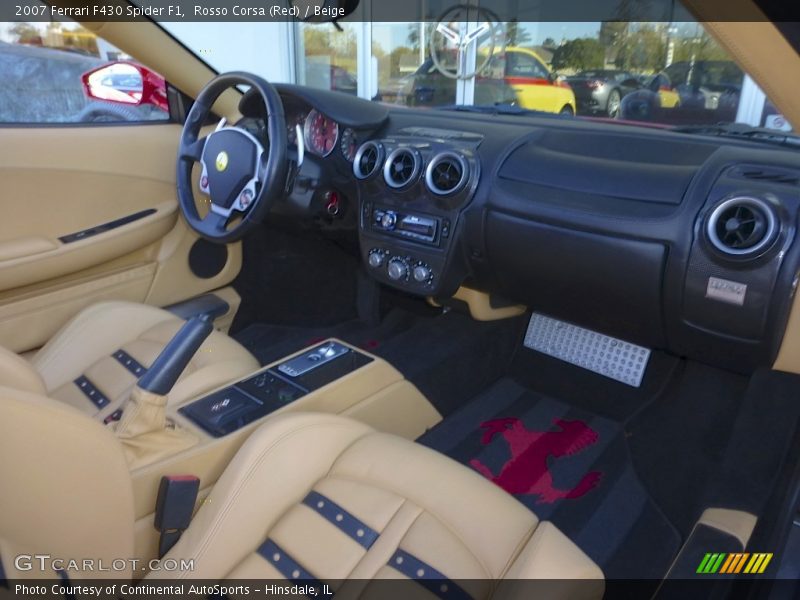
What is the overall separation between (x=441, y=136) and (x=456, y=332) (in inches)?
27.8

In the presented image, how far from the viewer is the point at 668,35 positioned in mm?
4230

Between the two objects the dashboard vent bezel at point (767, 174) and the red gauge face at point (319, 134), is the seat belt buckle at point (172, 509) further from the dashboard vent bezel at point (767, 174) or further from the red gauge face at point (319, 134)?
the dashboard vent bezel at point (767, 174)

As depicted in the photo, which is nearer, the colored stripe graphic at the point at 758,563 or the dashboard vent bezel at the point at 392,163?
the colored stripe graphic at the point at 758,563

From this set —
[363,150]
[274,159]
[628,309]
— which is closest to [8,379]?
[274,159]

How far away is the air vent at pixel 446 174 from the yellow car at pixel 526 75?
4.19m

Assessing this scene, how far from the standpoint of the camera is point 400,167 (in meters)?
1.78

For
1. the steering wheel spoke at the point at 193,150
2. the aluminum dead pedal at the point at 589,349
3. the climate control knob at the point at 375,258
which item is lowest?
the aluminum dead pedal at the point at 589,349

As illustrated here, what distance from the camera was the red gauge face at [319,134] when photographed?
6.41ft

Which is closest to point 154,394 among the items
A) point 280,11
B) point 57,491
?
point 57,491

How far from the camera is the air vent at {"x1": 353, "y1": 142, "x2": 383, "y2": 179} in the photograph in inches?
72.6

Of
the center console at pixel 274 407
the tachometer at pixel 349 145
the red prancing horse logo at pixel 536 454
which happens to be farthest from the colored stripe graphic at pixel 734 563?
the tachometer at pixel 349 145

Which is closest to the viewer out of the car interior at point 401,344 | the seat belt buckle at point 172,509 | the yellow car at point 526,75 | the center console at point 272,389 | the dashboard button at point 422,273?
the car interior at point 401,344

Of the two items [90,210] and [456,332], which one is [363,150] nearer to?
[456,332]

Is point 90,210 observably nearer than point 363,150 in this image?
No
